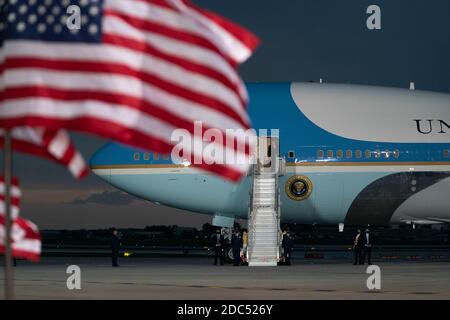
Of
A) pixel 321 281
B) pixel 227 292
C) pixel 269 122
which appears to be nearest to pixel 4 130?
pixel 227 292

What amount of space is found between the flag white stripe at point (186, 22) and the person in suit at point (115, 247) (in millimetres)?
31767

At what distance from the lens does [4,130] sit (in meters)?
9.56

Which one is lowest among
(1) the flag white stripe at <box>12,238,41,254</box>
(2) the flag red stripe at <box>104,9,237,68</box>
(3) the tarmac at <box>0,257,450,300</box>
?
(3) the tarmac at <box>0,257,450,300</box>

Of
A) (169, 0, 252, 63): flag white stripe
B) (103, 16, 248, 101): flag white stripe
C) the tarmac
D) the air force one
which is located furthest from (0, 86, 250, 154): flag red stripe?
the air force one

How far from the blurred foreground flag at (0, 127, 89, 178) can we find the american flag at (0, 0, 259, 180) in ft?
1.74

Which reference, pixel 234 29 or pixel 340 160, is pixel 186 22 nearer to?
pixel 234 29

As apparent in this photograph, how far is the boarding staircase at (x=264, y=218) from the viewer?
133 ft

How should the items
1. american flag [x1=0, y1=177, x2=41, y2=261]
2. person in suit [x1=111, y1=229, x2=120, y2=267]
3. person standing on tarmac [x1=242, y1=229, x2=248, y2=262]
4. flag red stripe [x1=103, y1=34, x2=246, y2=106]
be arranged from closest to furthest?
flag red stripe [x1=103, y1=34, x2=246, y2=106] < american flag [x1=0, y1=177, x2=41, y2=261] < person standing on tarmac [x1=242, y1=229, x2=248, y2=262] < person in suit [x1=111, y1=229, x2=120, y2=267]

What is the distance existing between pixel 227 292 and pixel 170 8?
1579cm

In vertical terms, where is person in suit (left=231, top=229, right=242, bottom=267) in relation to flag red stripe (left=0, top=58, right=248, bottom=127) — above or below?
below

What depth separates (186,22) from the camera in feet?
34.2

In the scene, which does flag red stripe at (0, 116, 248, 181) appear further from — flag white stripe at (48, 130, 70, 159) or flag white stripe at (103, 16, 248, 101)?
flag white stripe at (103, 16, 248, 101)

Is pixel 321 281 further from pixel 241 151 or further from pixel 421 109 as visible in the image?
pixel 241 151

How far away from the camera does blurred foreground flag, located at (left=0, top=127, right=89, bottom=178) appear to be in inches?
398
